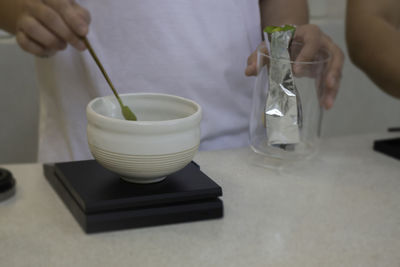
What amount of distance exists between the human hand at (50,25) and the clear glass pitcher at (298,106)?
0.95ft

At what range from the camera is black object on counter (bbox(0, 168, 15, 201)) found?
0.66 metres

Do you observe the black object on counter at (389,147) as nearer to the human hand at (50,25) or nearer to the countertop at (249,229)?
the countertop at (249,229)

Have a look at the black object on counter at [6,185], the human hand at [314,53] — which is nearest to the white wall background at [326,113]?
the human hand at [314,53]

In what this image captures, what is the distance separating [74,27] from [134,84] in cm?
27

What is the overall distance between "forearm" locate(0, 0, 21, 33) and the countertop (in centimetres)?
31

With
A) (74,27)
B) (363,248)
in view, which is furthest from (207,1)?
(363,248)

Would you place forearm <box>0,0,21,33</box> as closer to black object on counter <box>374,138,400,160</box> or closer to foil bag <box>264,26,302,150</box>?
foil bag <box>264,26,302,150</box>

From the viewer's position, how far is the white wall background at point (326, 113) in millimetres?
1475

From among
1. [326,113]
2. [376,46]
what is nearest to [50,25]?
[376,46]

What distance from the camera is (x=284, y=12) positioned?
1109 millimetres

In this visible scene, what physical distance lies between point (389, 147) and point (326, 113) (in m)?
0.96

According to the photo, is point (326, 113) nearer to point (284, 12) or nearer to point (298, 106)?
point (284, 12)

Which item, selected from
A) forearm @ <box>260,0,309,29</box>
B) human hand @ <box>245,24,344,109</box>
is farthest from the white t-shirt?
human hand @ <box>245,24,344,109</box>

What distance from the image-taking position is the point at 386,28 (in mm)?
1142
